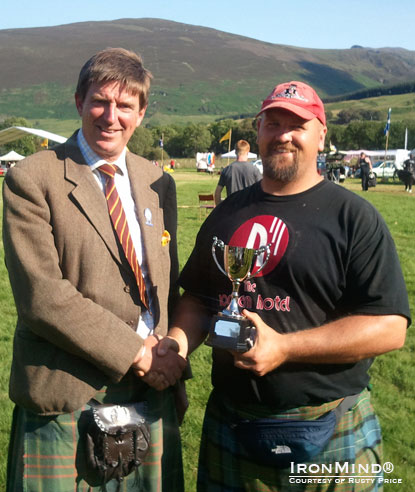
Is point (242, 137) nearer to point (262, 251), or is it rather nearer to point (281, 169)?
point (281, 169)

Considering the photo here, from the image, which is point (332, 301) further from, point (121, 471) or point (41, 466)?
point (41, 466)

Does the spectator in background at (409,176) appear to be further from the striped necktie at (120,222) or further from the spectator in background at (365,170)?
the striped necktie at (120,222)

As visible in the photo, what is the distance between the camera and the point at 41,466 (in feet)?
7.54

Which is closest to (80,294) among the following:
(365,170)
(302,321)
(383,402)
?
(302,321)

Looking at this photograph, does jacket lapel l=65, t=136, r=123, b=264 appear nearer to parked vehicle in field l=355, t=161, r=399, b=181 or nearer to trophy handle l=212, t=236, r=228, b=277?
trophy handle l=212, t=236, r=228, b=277

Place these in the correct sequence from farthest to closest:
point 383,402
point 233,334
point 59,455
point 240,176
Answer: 1. point 240,176
2. point 383,402
3. point 59,455
4. point 233,334

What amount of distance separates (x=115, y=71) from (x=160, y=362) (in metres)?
1.23

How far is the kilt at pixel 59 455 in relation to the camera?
7.50ft

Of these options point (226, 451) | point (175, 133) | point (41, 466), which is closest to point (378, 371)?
point (226, 451)

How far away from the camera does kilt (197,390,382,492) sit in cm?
225

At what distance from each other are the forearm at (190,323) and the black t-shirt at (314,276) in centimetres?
25

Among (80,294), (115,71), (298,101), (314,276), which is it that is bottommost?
(80,294)

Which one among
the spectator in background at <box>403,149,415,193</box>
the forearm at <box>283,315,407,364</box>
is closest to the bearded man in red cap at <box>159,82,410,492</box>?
the forearm at <box>283,315,407,364</box>

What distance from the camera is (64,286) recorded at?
2.13m
